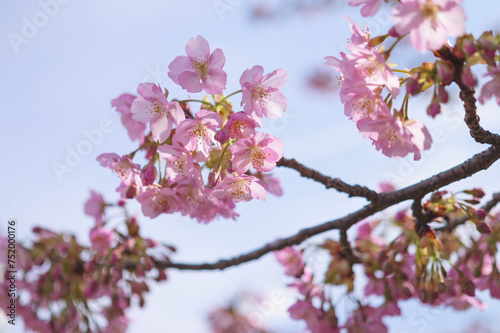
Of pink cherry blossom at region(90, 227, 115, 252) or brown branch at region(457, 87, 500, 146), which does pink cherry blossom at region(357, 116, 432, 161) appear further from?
pink cherry blossom at region(90, 227, 115, 252)

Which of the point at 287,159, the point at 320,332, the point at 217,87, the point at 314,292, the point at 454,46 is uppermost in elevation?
the point at 217,87

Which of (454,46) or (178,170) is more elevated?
(454,46)

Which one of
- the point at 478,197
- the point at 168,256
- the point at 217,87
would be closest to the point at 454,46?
the point at 217,87

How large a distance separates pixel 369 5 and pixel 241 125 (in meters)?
0.59

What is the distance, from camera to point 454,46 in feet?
4.44

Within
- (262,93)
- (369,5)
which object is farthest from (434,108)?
(262,93)

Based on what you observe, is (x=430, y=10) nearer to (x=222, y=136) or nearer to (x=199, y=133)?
(x=222, y=136)

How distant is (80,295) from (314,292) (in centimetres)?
157

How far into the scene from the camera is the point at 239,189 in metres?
1.80

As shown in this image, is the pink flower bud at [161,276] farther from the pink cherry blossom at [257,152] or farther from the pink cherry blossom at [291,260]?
the pink cherry blossom at [257,152]

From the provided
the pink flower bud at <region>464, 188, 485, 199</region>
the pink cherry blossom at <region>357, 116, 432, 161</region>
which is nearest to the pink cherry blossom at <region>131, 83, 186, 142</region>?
the pink cherry blossom at <region>357, 116, 432, 161</region>

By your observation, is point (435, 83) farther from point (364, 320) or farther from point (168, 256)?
point (168, 256)

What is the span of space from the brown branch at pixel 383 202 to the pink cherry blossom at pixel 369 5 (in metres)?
0.75

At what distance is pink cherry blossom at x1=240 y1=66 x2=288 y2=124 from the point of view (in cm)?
167
